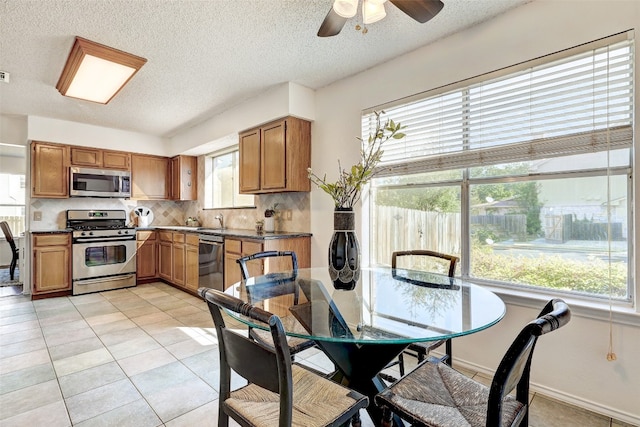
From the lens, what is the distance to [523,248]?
7.28 feet

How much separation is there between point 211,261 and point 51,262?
7.56 ft

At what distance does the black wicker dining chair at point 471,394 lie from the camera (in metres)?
0.92

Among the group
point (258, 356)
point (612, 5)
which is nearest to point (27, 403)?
point (258, 356)

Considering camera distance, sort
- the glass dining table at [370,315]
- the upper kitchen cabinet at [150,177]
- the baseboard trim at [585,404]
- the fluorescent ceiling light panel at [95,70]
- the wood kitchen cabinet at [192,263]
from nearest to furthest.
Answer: the glass dining table at [370,315] → the baseboard trim at [585,404] → the fluorescent ceiling light panel at [95,70] → the wood kitchen cabinet at [192,263] → the upper kitchen cabinet at [150,177]

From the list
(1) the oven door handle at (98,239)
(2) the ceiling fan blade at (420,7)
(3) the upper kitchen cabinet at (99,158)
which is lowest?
(1) the oven door handle at (98,239)

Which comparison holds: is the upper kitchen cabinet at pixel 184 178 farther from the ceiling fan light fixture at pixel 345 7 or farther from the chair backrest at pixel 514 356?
the chair backrest at pixel 514 356

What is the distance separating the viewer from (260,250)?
3.31 meters

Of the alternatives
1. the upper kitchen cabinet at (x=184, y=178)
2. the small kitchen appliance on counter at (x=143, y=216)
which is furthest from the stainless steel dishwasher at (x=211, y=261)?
the small kitchen appliance on counter at (x=143, y=216)

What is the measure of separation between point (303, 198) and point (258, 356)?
112 inches

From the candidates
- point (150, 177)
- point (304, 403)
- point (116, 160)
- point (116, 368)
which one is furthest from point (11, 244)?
point (304, 403)

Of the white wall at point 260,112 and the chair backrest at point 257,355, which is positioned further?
the white wall at point 260,112

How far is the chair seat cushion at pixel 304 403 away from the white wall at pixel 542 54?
1541 millimetres

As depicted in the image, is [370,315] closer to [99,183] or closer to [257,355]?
[257,355]

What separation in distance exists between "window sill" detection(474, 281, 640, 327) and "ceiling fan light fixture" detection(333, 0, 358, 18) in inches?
79.5
